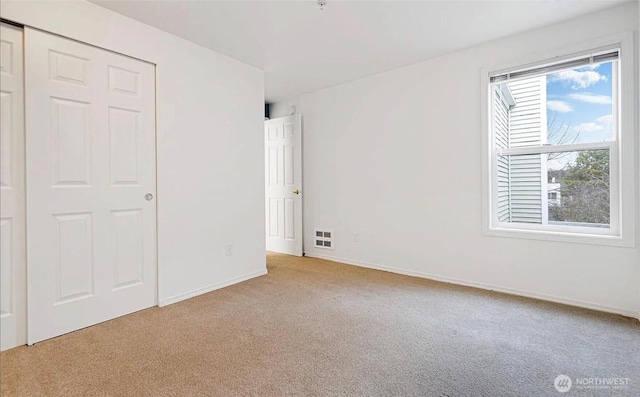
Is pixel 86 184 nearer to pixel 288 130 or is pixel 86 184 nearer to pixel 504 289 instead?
pixel 288 130

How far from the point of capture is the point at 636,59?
7.67ft

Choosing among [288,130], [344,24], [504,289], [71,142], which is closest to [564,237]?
[504,289]

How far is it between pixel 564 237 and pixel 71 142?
12.9ft

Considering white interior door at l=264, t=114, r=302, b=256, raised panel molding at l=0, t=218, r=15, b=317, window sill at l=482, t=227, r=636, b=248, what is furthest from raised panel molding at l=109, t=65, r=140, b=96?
window sill at l=482, t=227, r=636, b=248

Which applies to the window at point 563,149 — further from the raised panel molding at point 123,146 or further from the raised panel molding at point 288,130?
the raised panel molding at point 123,146

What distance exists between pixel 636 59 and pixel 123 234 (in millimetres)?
4154

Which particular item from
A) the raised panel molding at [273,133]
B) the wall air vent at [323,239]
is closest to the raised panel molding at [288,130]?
the raised panel molding at [273,133]

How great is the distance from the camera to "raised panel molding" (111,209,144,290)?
241cm

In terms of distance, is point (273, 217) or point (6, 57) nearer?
point (6, 57)

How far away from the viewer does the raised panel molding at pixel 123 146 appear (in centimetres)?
239

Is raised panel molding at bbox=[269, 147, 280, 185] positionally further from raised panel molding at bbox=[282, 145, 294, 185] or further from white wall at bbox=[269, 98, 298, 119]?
white wall at bbox=[269, 98, 298, 119]

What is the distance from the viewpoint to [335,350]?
1.91 m

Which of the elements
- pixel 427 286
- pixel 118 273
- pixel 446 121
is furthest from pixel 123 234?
pixel 446 121

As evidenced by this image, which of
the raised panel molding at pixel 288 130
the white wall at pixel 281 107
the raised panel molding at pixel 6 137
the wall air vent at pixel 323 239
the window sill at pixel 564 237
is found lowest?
the wall air vent at pixel 323 239
